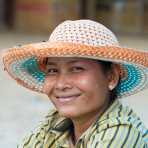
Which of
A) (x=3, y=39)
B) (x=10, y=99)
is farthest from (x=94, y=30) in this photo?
(x=3, y=39)

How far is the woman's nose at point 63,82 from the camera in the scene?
7.96ft

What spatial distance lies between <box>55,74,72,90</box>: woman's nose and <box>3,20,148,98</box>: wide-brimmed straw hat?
0.11 metres

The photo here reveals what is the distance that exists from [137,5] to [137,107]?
397 inches

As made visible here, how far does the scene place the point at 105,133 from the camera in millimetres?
2350

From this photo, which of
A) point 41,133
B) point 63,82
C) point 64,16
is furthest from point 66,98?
point 64,16

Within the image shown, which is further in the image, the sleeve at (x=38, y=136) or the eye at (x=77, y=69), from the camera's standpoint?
the sleeve at (x=38, y=136)

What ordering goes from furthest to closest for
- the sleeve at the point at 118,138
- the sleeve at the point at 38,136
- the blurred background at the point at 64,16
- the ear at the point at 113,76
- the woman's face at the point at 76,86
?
1. the blurred background at the point at 64,16
2. the sleeve at the point at 38,136
3. the ear at the point at 113,76
4. the woman's face at the point at 76,86
5. the sleeve at the point at 118,138

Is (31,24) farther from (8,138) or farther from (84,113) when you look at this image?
(84,113)

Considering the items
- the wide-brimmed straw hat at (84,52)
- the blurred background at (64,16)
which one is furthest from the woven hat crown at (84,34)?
the blurred background at (64,16)

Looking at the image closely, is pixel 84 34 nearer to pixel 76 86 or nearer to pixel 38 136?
pixel 76 86

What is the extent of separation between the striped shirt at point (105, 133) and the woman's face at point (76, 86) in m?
0.07

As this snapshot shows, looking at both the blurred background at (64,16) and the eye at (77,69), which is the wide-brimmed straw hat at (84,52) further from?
the blurred background at (64,16)

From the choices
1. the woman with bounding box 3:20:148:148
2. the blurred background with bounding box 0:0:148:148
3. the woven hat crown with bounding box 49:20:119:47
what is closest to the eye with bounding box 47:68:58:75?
the woman with bounding box 3:20:148:148

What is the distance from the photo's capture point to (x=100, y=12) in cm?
1761
